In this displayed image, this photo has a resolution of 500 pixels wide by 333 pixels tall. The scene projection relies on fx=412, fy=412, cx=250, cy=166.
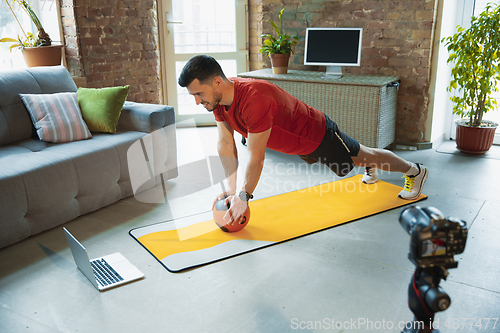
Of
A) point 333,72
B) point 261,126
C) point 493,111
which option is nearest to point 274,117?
point 261,126

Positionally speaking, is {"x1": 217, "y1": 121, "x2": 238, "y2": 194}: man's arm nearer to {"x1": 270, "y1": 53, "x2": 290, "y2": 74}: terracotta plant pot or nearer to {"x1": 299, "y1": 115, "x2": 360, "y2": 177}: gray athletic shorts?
{"x1": 299, "y1": 115, "x2": 360, "y2": 177}: gray athletic shorts

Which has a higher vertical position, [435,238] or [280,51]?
[280,51]

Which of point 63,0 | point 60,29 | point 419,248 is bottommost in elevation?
point 419,248

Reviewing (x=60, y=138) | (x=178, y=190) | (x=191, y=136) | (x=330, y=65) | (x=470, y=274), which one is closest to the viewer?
(x=470, y=274)

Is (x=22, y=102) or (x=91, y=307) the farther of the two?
(x=22, y=102)

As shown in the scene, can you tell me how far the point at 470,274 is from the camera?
6.31 feet

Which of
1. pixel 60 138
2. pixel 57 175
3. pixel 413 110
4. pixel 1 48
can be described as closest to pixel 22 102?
pixel 60 138

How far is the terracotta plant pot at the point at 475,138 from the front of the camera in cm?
360

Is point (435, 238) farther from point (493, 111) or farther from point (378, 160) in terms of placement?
point (493, 111)

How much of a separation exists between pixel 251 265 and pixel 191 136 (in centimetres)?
275

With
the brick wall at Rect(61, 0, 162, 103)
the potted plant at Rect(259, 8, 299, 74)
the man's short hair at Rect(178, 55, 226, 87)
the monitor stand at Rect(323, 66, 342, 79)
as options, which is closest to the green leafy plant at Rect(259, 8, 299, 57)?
the potted plant at Rect(259, 8, 299, 74)

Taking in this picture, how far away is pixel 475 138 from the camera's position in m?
3.63

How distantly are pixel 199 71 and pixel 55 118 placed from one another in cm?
134

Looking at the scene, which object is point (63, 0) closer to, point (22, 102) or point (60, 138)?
point (22, 102)
